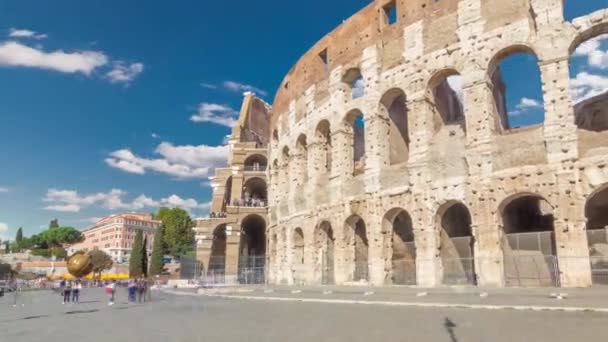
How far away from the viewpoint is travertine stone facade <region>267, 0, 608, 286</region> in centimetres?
1459

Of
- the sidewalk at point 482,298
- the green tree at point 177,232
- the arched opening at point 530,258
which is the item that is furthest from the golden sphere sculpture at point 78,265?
the green tree at point 177,232

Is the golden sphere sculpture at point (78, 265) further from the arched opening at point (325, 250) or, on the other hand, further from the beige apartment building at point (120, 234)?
the beige apartment building at point (120, 234)

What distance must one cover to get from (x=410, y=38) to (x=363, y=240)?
974 cm

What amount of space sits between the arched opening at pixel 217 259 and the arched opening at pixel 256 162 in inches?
221

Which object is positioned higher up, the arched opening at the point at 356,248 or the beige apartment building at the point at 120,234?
the beige apartment building at the point at 120,234

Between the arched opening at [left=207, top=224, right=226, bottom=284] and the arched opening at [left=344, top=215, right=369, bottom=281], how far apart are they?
44.0ft

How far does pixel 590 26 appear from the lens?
14547 mm

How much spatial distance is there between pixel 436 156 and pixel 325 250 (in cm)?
866

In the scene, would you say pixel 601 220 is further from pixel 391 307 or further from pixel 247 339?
pixel 247 339

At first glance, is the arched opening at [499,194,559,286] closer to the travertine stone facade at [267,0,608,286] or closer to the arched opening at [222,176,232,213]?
the travertine stone facade at [267,0,608,286]

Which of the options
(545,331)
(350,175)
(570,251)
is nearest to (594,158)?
(570,251)

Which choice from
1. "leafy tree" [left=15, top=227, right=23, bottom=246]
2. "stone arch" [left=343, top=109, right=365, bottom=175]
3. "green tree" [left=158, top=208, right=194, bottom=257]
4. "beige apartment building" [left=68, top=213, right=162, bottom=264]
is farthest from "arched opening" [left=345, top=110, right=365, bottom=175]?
"leafy tree" [left=15, top=227, right=23, bottom=246]

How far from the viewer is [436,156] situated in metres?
17.6

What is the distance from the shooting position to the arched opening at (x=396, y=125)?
20688mm
